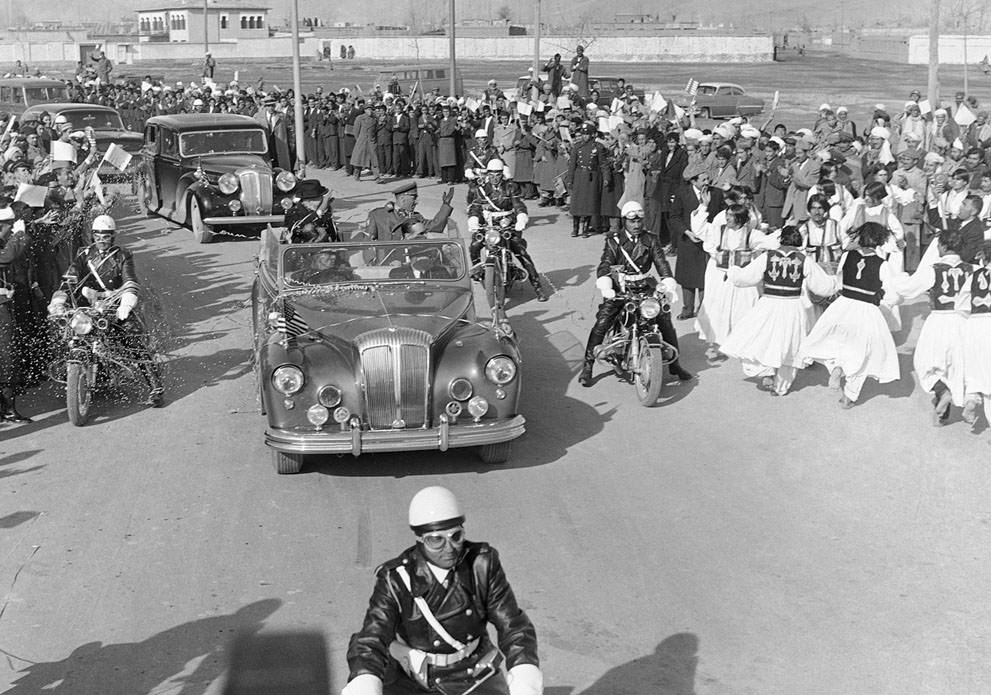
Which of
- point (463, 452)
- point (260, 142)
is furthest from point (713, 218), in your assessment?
point (260, 142)

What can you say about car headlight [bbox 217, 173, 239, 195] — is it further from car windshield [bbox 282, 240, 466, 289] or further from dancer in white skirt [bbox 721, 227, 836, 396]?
dancer in white skirt [bbox 721, 227, 836, 396]

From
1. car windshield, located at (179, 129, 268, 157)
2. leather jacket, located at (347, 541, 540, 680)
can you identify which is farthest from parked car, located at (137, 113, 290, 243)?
leather jacket, located at (347, 541, 540, 680)

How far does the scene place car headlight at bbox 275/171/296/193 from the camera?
1998 centimetres

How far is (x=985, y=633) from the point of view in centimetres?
676

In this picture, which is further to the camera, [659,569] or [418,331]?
[418,331]

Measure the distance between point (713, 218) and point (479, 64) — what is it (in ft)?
196

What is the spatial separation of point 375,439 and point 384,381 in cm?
41

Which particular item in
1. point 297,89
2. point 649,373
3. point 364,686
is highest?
point 297,89

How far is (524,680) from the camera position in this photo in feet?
14.7

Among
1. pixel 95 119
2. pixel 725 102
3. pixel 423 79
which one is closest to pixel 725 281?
pixel 95 119

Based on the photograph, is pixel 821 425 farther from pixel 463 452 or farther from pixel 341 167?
pixel 341 167

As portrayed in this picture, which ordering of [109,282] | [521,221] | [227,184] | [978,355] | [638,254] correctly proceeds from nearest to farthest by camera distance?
[978,355] → [109,282] → [638,254] → [521,221] → [227,184]

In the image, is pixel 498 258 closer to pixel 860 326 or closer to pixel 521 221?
pixel 521 221

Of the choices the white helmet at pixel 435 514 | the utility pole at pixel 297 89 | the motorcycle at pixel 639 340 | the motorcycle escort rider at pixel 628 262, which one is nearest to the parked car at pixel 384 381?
the motorcycle at pixel 639 340
